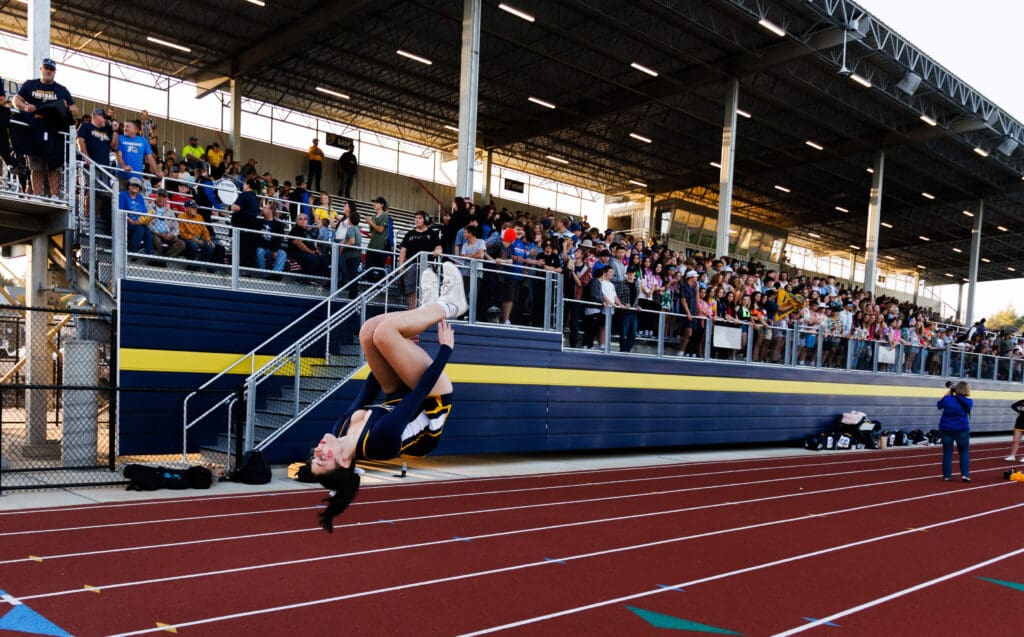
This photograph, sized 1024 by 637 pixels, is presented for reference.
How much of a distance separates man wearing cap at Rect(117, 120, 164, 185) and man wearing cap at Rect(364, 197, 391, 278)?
3.53 meters

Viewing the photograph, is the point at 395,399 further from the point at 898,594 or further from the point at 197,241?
the point at 197,241

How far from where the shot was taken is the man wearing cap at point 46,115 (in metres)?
10.8

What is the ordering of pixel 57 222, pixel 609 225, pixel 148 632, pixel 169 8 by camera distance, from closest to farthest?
1. pixel 148 632
2. pixel 57 222
3. pixel 169 8
4. pixel 609 225

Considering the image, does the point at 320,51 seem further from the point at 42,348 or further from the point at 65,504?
the point at 65,504

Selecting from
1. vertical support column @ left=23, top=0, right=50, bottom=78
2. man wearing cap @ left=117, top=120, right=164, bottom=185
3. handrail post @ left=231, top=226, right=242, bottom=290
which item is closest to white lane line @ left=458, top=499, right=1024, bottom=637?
handrail post @ left=231, top=226, right=242, bottom=290

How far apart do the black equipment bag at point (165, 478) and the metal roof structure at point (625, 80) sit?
56.8ft

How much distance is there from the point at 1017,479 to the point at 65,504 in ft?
54.4

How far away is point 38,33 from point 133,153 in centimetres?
225

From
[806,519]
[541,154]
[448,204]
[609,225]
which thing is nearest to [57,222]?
[806,519]

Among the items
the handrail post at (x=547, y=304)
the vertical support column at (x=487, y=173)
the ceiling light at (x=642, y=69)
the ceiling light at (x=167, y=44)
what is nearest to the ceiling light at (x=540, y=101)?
the ceiling light at (x=642, y=69)

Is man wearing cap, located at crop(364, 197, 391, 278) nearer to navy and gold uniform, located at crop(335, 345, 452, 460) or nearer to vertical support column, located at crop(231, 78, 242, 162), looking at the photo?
navy and gold uniform, located at crop(335, 345, 452, 460)

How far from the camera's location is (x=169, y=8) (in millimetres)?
25531

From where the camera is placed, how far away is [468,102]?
1838 cm

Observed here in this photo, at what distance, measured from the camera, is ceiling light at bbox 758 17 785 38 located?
73.1 ft
